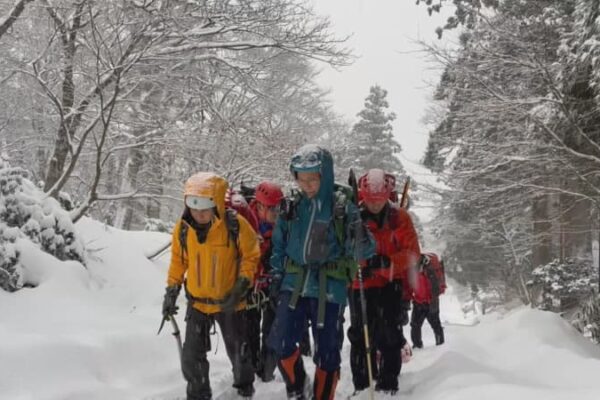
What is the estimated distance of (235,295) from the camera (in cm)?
437

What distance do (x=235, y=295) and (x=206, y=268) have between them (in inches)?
12.0

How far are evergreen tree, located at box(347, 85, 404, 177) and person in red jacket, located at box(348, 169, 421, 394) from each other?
3247 centimetres

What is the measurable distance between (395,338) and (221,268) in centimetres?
153

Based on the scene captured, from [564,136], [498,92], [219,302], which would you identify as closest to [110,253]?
[219,302]

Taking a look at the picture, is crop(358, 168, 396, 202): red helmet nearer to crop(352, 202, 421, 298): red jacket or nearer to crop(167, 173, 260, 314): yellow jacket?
crop(352, 202, 421, 298): red jacket

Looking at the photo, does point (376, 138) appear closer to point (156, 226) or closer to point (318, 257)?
point (156, 226)

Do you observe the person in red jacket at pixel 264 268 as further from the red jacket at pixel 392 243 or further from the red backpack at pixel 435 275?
the red backpack at pixel 435 275

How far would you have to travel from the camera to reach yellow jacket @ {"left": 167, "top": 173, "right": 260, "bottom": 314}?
14.4ft

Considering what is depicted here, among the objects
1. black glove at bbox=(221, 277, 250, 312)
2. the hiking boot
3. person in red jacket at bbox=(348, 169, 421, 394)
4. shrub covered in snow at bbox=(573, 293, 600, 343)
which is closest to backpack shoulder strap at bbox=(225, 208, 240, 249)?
black glove at bbox=(221, 277, 250, 312)

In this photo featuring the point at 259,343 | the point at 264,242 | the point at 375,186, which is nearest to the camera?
the point at 375,186

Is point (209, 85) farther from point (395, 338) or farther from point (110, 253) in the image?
point (395, 338)

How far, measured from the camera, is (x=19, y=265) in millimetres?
6387

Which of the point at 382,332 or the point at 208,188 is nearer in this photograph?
the point at 208,188

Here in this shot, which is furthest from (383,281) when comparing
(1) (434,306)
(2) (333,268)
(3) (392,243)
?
(1) (434,306)
